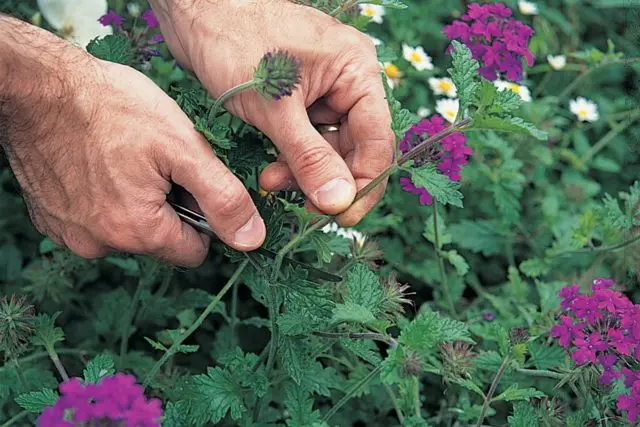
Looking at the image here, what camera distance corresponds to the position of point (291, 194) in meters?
2.11

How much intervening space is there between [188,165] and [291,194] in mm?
339

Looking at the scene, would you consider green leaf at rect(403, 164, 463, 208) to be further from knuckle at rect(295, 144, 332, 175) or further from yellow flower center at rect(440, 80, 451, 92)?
yellow flower center at rect(440, 80, 451, 92)

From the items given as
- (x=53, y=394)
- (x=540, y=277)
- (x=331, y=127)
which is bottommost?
(x=540, y=277)

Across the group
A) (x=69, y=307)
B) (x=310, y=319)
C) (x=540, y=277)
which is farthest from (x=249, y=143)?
(x=540, y=277)

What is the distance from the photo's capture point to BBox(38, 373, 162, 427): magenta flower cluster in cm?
129

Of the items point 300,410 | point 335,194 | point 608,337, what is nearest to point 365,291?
point 335,194

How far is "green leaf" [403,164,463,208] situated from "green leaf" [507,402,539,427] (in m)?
0.55

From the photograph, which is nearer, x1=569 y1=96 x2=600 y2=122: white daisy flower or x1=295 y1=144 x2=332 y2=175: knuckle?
x1=295 y1=144 x2=332 y2=175: knuckle

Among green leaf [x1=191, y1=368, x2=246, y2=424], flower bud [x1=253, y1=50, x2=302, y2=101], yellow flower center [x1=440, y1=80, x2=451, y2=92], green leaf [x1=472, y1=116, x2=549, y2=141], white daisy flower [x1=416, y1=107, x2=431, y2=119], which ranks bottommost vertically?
white daisy flower [x1=416, y1=107, x2=431, y2=119]

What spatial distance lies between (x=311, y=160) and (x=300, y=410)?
602 mm

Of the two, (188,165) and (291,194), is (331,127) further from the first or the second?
(188,165)

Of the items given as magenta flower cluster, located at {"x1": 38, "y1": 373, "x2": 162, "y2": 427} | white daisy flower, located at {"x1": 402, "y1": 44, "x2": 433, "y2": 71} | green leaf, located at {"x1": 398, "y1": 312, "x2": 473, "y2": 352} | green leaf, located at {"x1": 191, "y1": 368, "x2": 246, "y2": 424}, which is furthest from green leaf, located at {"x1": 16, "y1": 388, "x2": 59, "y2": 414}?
white daisy flower, located at {"x1": 402, "y1": 44, "x2": 433, "y2": 71}

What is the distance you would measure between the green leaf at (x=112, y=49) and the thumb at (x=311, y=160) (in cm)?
53

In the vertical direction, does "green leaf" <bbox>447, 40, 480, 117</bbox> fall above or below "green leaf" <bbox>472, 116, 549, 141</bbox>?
above
